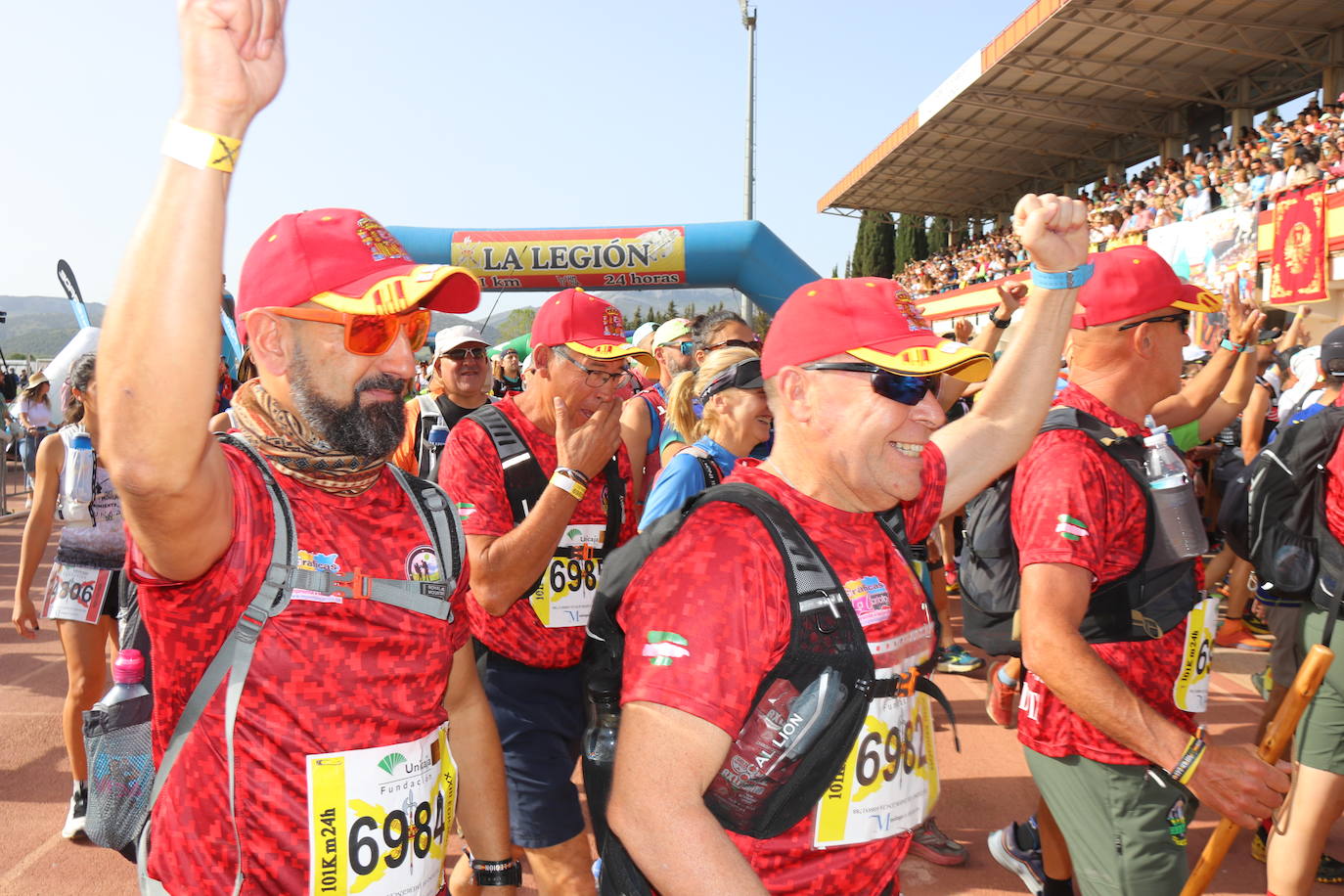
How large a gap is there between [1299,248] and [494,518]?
1385 cm

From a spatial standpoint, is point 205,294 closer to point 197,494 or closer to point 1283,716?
point 197,494

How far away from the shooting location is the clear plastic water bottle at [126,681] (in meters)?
1.94

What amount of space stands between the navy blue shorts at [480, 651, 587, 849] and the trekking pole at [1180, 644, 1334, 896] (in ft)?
6.08

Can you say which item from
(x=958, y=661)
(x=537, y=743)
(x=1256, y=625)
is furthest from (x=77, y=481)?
(x=1256, y=625)

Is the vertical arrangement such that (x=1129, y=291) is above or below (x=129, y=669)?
above

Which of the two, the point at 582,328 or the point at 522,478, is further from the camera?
the point at 582,328

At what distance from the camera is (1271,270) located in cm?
1357

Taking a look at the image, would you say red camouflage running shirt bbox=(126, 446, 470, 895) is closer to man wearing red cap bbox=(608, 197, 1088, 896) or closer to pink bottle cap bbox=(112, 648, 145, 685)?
pink bottle cap bbox=(112, 648, 145, 685)

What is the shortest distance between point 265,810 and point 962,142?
31817 millimetres

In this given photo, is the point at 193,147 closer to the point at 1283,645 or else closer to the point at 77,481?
the point at 77,481

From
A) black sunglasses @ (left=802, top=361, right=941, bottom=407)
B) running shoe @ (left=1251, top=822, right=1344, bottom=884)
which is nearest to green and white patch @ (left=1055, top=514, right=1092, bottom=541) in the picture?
black sunglasses @ (left=802, top=361, right=941, bottom=407)

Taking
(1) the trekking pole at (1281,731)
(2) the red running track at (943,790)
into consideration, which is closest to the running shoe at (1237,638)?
(2) the red running track at (943,790)

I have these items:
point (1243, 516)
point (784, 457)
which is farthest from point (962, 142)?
point (784, 457)

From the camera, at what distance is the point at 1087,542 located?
261 cm
